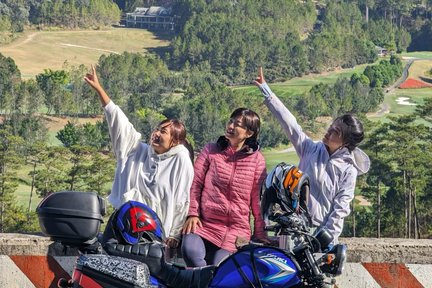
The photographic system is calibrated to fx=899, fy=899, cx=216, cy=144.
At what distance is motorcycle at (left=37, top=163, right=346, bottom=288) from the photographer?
10.1ft

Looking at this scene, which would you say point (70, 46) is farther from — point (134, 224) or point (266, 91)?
point (134, 224)

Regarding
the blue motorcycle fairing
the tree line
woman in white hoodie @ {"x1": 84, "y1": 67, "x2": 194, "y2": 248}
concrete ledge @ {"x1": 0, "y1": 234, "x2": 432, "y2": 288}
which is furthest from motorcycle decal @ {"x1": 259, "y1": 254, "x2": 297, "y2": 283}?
the tree line

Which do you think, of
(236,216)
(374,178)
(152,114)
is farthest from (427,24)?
(236,216)

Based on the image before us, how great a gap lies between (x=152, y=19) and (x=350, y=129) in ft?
500

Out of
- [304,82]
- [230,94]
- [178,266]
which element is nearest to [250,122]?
[178,266]

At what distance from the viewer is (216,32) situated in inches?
5689

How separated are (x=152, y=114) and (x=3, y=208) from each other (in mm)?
37065

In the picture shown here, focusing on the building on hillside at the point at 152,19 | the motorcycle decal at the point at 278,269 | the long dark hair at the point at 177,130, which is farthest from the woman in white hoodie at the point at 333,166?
the building on hillside at the point at 152,19

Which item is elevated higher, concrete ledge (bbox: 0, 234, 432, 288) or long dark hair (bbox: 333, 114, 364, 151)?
long dark hair (bbox: 333, 114, 364, 151)

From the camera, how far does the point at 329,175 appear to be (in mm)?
4578

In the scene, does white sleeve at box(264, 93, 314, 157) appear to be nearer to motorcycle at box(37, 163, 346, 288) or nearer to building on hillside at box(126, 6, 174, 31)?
Result: motorcycle at box(37, 163, 346, 288)

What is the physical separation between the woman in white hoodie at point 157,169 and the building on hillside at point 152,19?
149 m

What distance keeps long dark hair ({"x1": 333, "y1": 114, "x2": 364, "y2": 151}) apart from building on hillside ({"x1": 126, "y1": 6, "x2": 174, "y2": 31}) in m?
149

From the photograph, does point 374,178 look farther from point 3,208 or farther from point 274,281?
point 274,281
